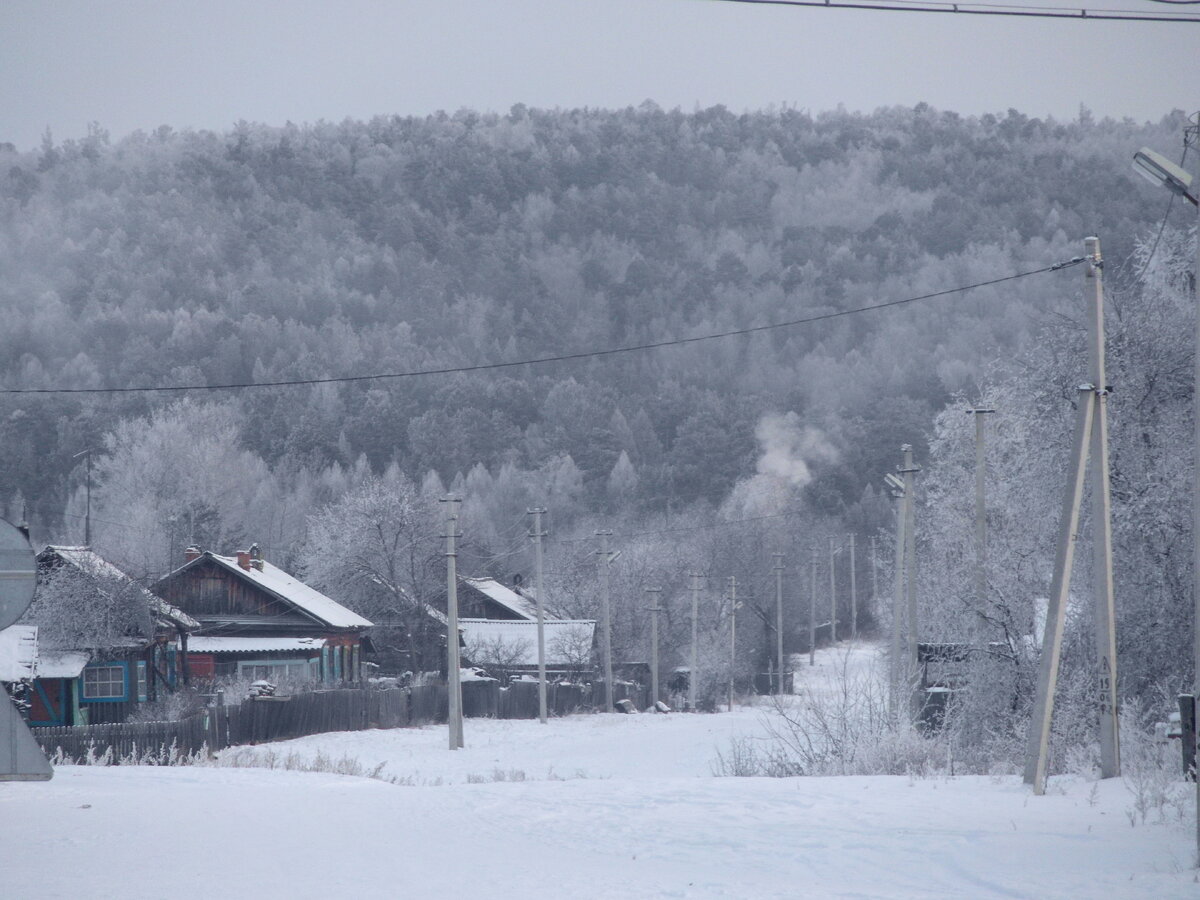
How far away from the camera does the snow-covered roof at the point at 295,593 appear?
50.3 metres

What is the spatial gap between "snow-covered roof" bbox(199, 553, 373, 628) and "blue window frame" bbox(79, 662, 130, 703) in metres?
9.80

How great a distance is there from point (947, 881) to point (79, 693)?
35.0 metres

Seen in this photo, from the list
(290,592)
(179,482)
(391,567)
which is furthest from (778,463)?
(290,592)

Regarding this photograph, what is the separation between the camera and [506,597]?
73062 millimetres

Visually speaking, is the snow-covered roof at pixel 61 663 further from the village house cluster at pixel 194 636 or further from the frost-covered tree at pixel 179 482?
the frost-covered tree at pixel 179 482

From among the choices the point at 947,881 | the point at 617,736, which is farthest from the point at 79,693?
the point at 947,881

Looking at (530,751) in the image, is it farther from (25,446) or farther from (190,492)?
(25,446)

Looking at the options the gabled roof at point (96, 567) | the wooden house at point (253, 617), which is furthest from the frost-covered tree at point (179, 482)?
the gabled roof at point (96, 567)

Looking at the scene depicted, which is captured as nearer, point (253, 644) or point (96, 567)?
point (96, 567)

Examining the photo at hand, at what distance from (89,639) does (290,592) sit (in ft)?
44.3

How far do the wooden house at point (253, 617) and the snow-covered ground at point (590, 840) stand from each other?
1308 inches

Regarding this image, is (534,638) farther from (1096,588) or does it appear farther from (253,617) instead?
(1096,588)

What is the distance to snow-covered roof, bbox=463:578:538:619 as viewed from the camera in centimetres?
6969

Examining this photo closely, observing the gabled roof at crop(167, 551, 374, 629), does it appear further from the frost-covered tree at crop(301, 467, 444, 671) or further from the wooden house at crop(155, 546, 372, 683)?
the frost-covered tree at crop(301, 467, 444, 671)
